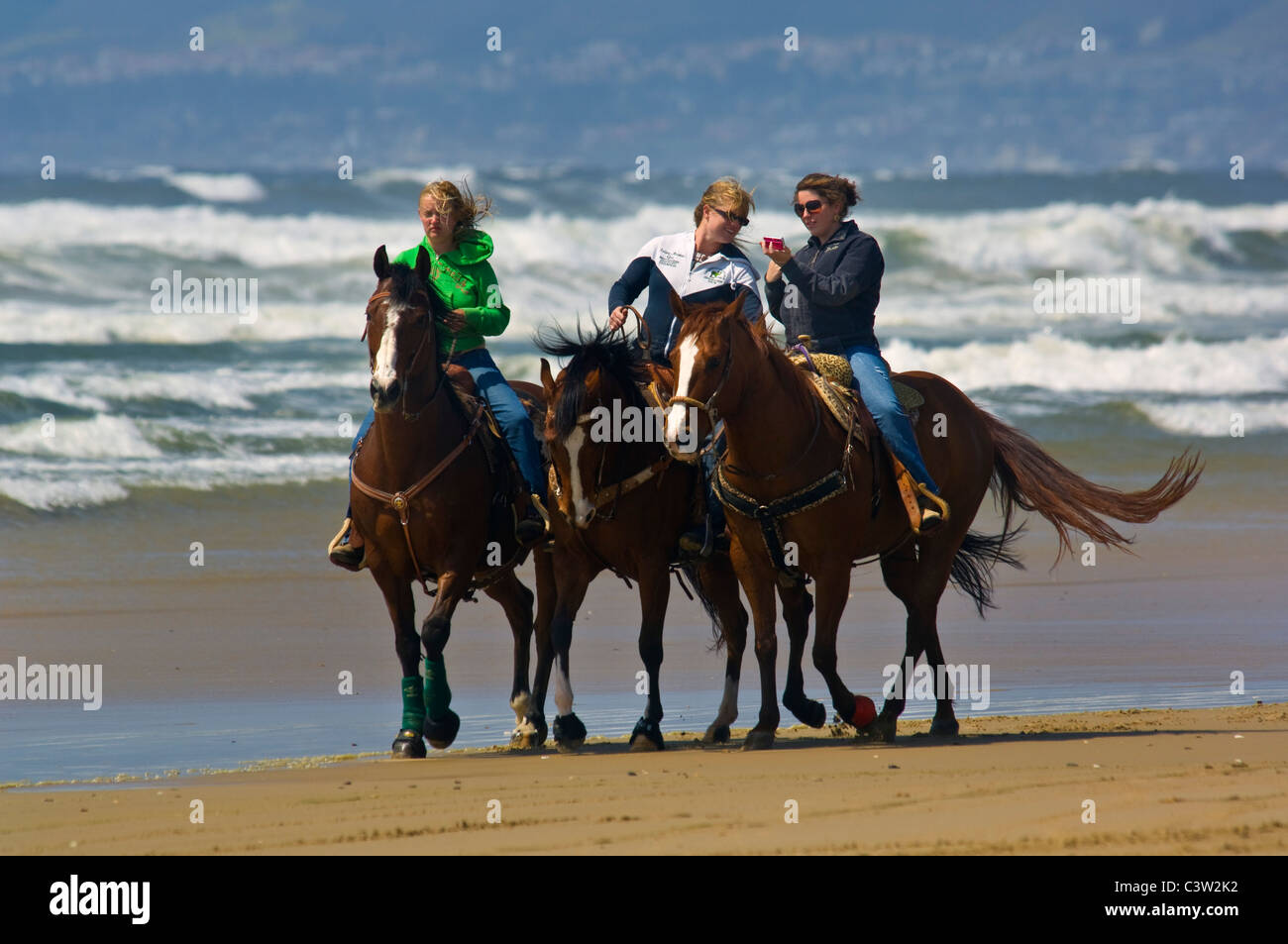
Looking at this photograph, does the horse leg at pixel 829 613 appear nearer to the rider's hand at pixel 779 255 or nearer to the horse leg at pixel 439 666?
the rider's hand at pixel 779 255

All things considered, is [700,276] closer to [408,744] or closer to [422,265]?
[422,265]

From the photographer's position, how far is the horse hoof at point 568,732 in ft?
26.6

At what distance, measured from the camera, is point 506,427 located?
8.55 metres

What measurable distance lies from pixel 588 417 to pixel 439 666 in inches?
52.1

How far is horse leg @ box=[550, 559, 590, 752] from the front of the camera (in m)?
8.12

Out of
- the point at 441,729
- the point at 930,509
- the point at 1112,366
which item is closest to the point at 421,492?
the point at 441,729

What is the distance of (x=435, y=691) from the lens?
812cm

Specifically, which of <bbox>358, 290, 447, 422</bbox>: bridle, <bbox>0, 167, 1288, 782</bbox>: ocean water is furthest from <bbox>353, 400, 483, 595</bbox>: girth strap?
<bbox>0, 167, 1288, 782</bbox>: ocean water

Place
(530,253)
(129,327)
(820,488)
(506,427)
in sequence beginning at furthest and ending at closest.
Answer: (530,253) < (129,327) < (506,427) < (820,488)

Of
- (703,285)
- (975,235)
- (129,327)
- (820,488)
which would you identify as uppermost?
(975,235)

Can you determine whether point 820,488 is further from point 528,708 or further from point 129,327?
point 129,327

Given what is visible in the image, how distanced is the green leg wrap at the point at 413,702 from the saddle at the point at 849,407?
7.25 feet

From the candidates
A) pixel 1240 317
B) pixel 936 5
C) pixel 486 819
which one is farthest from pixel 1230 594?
pixel 936 5
